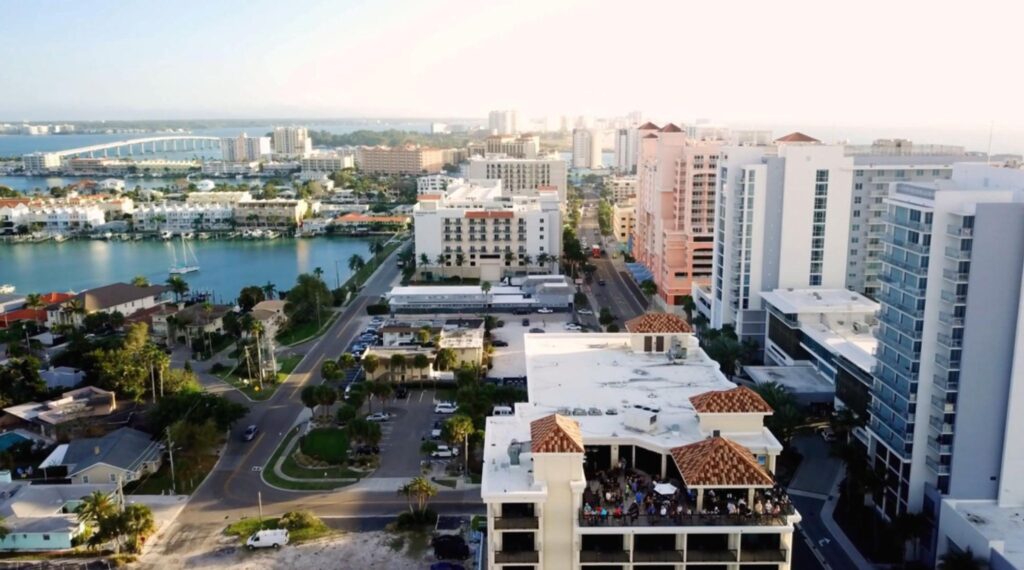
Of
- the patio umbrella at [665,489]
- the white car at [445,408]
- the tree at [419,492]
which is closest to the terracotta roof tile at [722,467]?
the patio umbrella at [665,489]

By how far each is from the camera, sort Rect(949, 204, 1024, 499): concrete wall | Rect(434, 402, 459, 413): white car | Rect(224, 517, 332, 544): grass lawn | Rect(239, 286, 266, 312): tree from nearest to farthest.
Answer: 1. Rect(949, 204, 1024, 499): concrete wall
2. Rect(224, 517, 332, 544): grass lawn
3. Rect(434, 402, 459, 413): white car
4. Rect(239, 286, 266, 312): tree

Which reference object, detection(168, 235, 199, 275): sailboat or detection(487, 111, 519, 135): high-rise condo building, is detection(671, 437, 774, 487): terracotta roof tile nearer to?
detection(168, 235, 199, 275): sailboat

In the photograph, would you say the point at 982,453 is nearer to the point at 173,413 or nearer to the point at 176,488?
the point at 176,488

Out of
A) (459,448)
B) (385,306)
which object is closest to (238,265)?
(385,306)

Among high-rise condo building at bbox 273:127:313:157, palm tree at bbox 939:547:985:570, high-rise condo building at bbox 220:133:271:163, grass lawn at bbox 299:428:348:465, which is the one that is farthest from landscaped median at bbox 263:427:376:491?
high-rise condo building at bbox 273:127:313:157

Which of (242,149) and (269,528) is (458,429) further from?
(242,149)

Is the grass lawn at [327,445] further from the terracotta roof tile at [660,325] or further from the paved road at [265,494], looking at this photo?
the terracotta roof tile at [660,325]

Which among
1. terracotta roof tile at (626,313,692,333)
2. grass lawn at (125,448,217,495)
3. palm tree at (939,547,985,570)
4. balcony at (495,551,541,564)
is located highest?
terracotta roof tile at (626,313,692,333)
